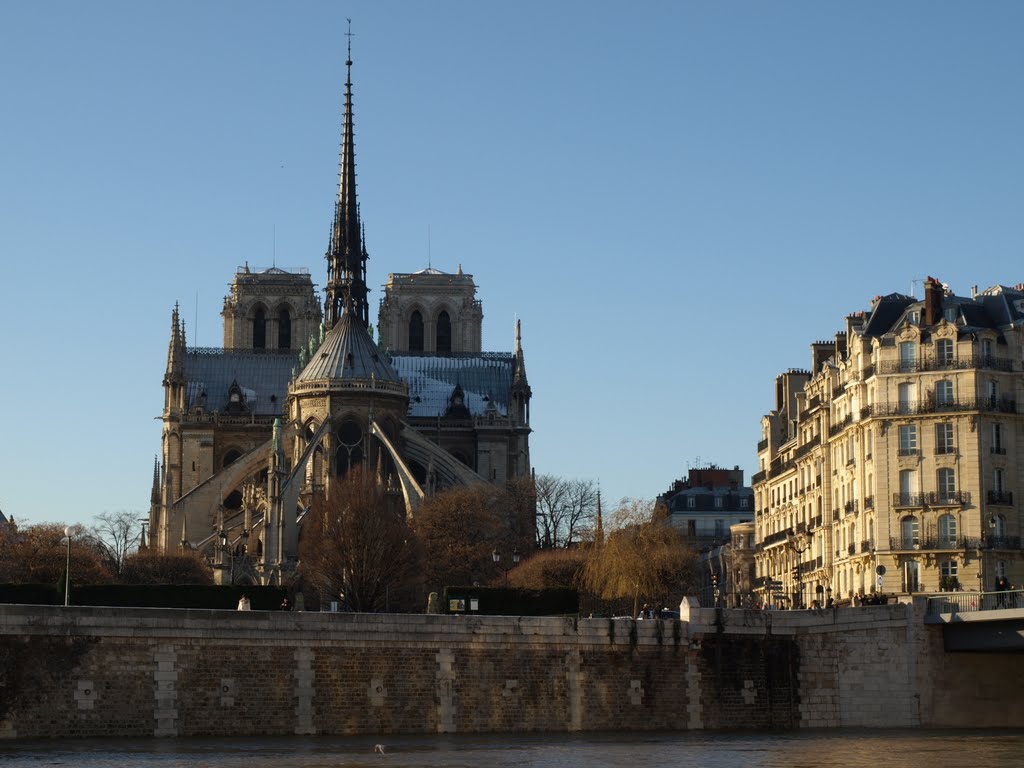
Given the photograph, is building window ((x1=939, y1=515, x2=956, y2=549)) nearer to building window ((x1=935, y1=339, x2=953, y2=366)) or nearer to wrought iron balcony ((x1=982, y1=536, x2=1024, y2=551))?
wrought iron balcony ((x1=982, y1=536, x2=1024, y2=551))

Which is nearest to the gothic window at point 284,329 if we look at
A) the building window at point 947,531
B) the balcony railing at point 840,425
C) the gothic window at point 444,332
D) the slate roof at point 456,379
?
the slate roof at point 456,379

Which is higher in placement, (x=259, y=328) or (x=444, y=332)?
(x=259, y=328)

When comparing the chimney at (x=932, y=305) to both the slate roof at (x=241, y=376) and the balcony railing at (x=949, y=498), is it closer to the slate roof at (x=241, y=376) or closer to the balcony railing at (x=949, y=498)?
the balcony railing at (x=949, y=498)

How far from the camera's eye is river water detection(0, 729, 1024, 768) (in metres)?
42.7

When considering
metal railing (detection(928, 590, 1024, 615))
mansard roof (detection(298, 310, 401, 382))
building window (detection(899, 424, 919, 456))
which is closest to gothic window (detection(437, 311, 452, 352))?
mansard roof (detection(298, 310, 401, 382))

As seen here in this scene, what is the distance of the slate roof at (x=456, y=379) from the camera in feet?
436

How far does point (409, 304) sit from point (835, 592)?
7845 centimetres

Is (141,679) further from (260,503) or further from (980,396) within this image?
(260,503)

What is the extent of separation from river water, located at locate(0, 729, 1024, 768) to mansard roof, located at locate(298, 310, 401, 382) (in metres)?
62.0

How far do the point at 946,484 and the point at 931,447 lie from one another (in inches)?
48.7

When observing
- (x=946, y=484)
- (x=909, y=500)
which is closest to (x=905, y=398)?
(x=946, y=484)

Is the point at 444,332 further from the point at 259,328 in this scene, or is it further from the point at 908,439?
the point at 908,439

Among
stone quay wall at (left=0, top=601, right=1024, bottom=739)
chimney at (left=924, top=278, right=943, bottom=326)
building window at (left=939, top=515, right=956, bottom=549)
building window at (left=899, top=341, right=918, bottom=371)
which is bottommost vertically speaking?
stone quay wall at (left=0, top=601, right=1024, bottom=739)

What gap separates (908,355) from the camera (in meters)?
63.8
